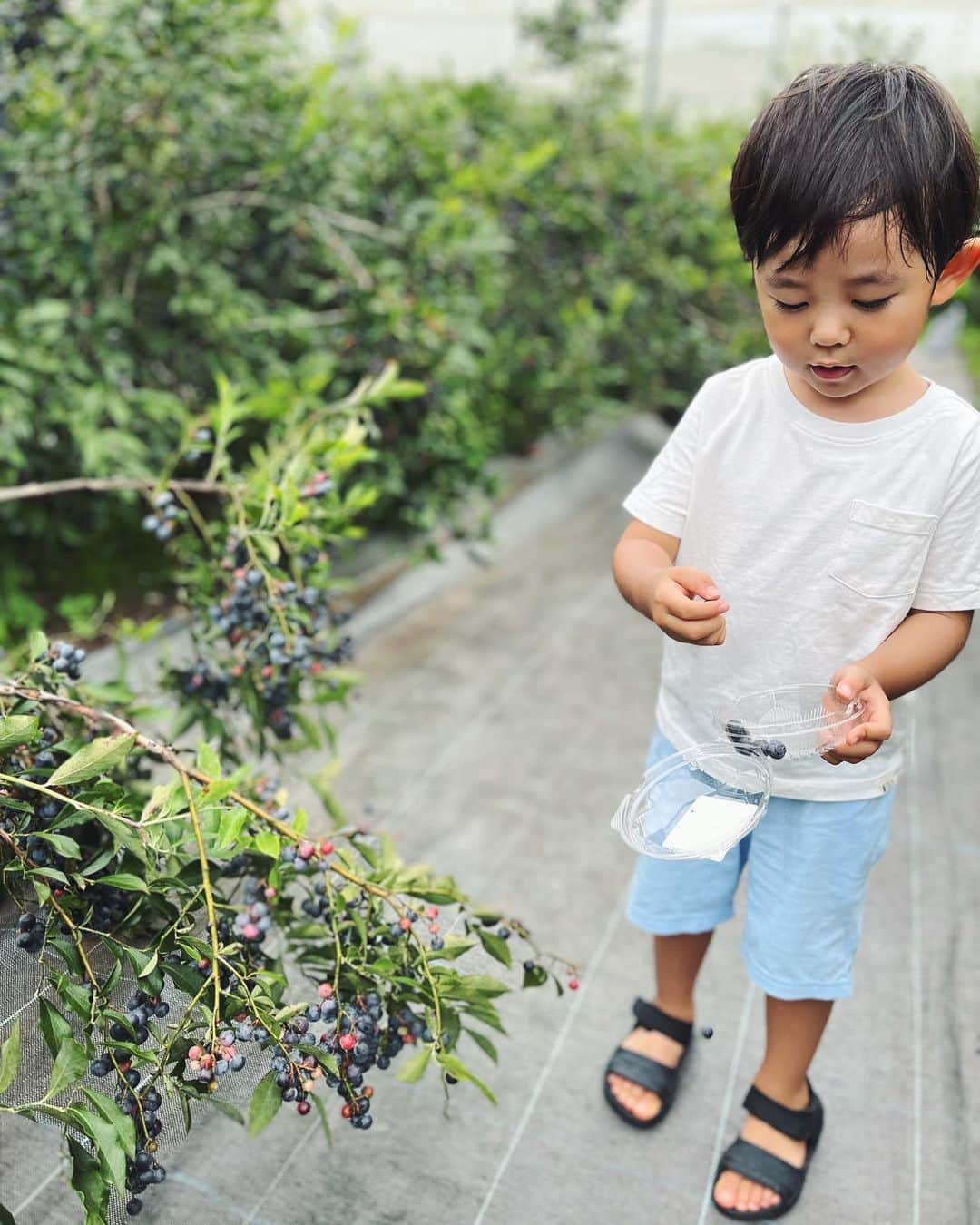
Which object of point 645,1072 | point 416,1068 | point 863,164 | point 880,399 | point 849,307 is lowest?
point 645,1072

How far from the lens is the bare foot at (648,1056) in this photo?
5.28 feet

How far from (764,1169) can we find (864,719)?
68cm

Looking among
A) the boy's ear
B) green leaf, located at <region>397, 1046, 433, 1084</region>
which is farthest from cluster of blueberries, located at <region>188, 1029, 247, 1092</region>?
the boy's ear

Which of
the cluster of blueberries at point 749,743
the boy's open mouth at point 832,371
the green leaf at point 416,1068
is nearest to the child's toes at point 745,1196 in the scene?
the green leaf at point 416,1068

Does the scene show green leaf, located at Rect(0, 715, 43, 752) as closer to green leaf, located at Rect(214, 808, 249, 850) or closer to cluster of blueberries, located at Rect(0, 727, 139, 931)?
cluster of blueberries, located at Rect(0, 727, 139, 931)

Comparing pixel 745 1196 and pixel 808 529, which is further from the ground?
pixel 808 529

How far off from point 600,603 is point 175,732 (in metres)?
1.92

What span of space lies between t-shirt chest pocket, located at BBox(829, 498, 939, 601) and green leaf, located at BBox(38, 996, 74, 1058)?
0.89 meters

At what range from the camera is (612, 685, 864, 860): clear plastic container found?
4.19 ft

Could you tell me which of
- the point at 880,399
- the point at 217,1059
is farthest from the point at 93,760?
the point at 880,399

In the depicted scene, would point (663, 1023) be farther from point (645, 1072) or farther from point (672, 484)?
point (672, 484)

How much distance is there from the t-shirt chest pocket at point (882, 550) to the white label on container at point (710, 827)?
0.28 meters

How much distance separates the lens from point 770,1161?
1.50m

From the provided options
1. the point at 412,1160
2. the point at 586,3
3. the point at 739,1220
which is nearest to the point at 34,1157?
the point at 412,1160
